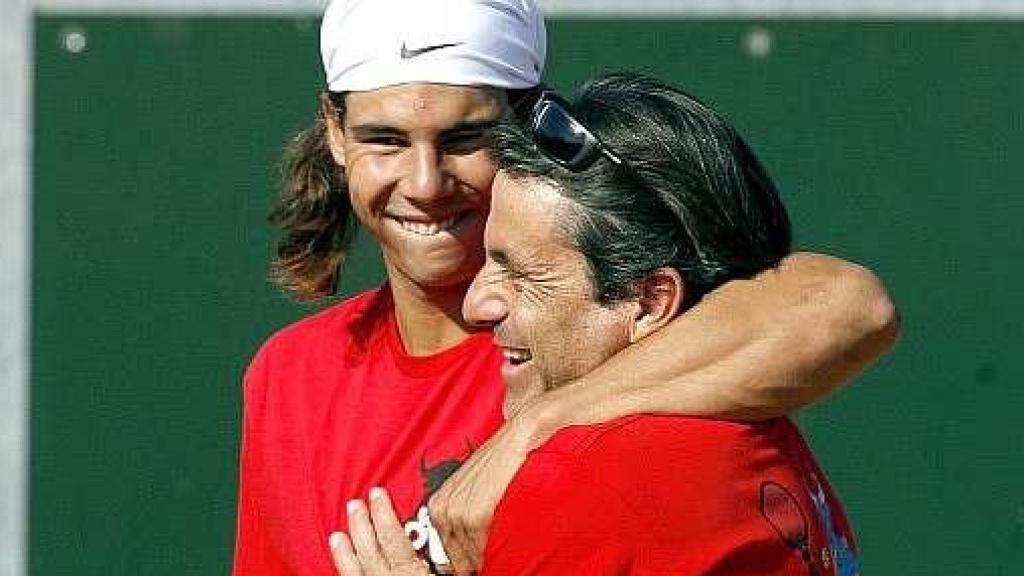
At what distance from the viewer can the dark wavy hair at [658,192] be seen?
193 cm

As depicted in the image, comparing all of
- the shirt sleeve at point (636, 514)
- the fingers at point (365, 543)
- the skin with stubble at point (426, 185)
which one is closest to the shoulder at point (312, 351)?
the skin with stubble at point (426, 185)

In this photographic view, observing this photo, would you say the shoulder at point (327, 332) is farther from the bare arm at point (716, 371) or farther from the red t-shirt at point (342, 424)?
the bare arm at point (716, 371)

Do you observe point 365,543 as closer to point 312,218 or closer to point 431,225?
point 431,225

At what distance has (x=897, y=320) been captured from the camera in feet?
7.36

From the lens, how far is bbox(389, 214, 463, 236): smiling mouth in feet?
8.65

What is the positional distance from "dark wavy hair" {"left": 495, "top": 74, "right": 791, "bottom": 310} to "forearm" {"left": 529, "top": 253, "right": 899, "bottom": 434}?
0.16ft

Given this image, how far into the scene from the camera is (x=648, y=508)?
1817 mm

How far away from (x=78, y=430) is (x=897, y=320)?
226 cm

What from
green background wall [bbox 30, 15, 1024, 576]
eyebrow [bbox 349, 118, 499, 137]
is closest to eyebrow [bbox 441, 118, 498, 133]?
eyebrow [bbox 349, 118, 499, 137]

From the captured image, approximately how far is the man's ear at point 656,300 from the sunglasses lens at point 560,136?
0.38 feet

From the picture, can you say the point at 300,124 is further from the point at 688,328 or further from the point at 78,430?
the point at 688,328

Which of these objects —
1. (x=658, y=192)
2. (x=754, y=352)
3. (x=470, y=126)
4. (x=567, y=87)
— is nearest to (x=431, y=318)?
(x=470, y=126)

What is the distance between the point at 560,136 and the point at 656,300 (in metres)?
0.16

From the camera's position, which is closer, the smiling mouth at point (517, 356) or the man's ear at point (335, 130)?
the smiling mouth at point (517, 356)
